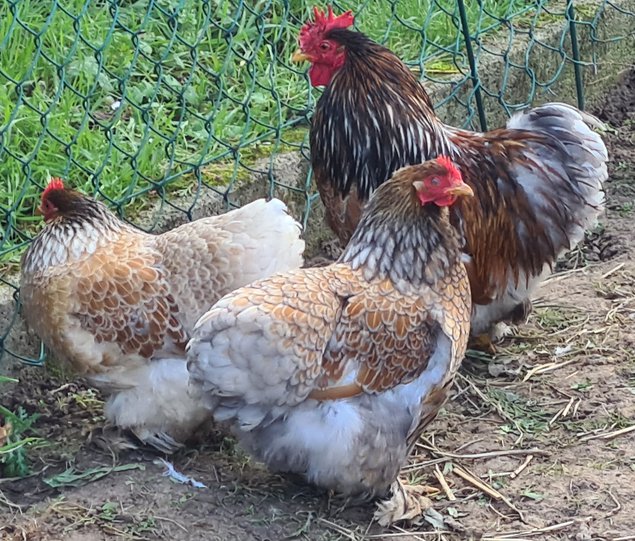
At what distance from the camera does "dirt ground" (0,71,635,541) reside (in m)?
2.75

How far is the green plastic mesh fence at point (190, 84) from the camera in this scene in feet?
11.9

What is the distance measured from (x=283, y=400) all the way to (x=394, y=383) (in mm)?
304

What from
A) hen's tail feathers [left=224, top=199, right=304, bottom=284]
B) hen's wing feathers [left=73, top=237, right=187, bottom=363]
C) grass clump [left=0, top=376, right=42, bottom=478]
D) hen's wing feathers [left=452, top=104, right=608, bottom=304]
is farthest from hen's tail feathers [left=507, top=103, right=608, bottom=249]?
grass clump [left=0, top=376, right=42, bottom=478]

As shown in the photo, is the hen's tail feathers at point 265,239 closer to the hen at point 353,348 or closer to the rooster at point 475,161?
the hen at point 353,348

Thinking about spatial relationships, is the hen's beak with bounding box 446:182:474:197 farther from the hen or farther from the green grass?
the green grass

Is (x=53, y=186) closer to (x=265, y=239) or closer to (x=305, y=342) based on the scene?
(x=265, y=239)

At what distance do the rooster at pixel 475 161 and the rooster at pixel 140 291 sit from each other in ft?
1.37

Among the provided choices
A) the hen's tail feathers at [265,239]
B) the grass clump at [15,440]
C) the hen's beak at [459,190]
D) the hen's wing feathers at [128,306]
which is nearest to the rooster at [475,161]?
the hen's tail feathers at [265,239]

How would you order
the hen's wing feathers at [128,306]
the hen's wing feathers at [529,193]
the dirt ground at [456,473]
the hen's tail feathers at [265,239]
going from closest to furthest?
the dirt ground at [456,473] < the hen's wing feathers at [128,306] < the hen's tail feathers at [265,239] < the hen's wing feathers at [529,193]

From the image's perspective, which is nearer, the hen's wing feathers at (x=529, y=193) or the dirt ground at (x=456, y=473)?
the dirt ground at (x=456, y=473)

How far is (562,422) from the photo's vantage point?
3.26 metres

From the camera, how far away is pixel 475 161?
139 inches

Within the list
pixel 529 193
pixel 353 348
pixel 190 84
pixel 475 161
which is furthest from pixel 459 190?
pixel 190 84

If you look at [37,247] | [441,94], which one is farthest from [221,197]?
[441,94]
